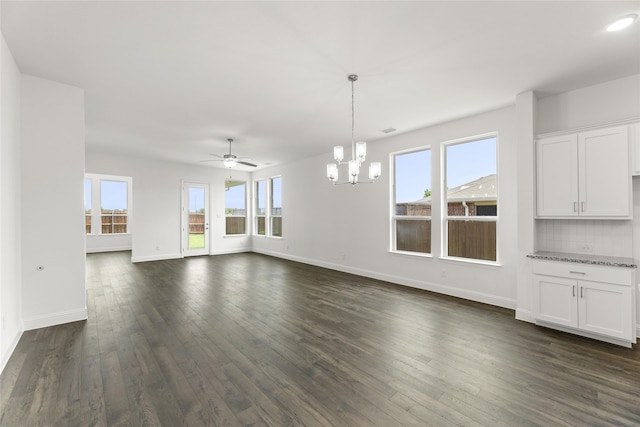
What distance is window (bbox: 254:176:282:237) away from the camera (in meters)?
8.98

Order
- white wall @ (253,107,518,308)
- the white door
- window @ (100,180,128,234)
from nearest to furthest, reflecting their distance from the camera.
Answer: white wall @ (253,107,518,308) → the white door → window @ (100,180,128,234)

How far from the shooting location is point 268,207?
9336 millimetres

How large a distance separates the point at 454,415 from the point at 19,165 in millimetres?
4811

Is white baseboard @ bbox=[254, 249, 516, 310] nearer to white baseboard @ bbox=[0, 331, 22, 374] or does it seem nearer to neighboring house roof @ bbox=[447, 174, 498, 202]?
neighboring house roof @ bbox=[447, 174, 498, 202]

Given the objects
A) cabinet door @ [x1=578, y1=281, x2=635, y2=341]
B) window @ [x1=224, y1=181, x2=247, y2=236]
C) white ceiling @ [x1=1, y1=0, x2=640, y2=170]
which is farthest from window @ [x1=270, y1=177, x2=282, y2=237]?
cabinet door @ [x1=578, y1=281, x2=635, y2=341]

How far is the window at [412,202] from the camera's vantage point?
5203mm

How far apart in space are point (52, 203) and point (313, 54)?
11.5 feet

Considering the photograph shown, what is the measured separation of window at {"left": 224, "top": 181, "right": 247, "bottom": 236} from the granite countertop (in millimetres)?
8449

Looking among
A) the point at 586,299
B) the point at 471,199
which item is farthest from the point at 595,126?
the point at 586,299

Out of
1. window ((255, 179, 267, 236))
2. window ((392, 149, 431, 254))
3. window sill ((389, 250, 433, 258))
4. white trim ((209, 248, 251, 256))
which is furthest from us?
window ((255, 179, 267, 236))

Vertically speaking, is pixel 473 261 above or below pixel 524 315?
above

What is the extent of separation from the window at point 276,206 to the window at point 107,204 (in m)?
5.86

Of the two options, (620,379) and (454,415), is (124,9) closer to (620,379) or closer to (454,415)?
(454,415)

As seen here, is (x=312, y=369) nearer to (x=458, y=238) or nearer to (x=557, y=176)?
(x=458, y=238)
